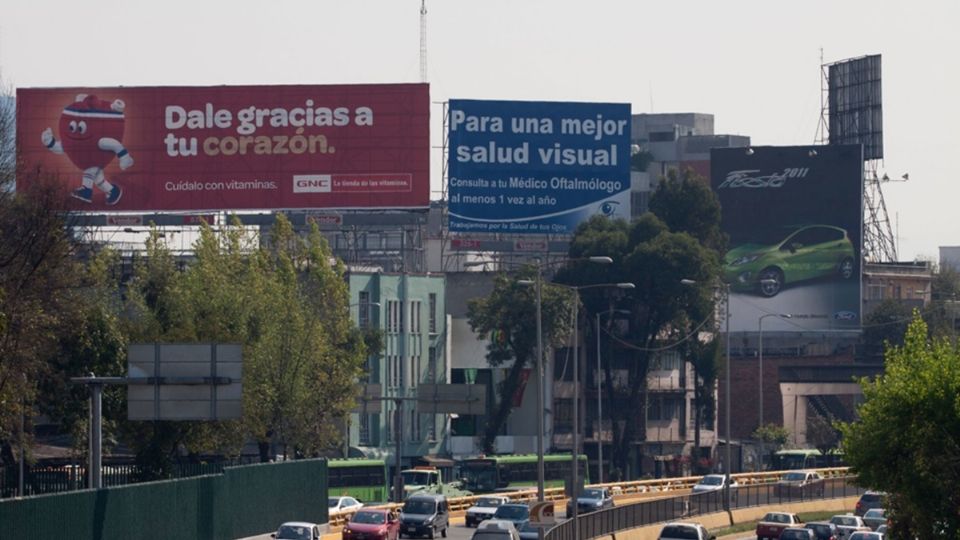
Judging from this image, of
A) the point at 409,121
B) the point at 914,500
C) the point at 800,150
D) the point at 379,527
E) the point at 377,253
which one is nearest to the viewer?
the point at 914,500

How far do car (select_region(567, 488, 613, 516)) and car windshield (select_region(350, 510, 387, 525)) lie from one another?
53.0ft

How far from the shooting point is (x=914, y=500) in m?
39.9

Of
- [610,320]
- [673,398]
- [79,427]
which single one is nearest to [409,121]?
[610,320]

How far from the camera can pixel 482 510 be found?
250 feet

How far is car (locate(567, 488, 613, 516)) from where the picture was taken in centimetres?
7862

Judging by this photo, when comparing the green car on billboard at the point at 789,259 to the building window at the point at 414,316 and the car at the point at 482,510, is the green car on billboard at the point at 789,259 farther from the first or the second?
the car at the point at 482,510

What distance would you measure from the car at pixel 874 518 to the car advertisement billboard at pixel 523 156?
3726 centimetres

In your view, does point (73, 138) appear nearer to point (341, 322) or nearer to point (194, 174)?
point (194, 174)

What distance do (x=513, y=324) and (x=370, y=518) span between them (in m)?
49.8

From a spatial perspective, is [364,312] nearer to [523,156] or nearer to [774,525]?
[523,156]

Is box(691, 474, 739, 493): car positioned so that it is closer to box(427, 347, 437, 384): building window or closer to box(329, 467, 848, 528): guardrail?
box(329, 467, 848, 528): guardrail

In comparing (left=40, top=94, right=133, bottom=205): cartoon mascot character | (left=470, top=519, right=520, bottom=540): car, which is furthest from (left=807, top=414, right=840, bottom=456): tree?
(left=470, top=519, right=520, bottom=540): car

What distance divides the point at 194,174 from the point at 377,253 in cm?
1340

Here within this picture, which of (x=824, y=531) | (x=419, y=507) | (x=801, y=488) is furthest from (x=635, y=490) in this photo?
(x=419, y=507)
